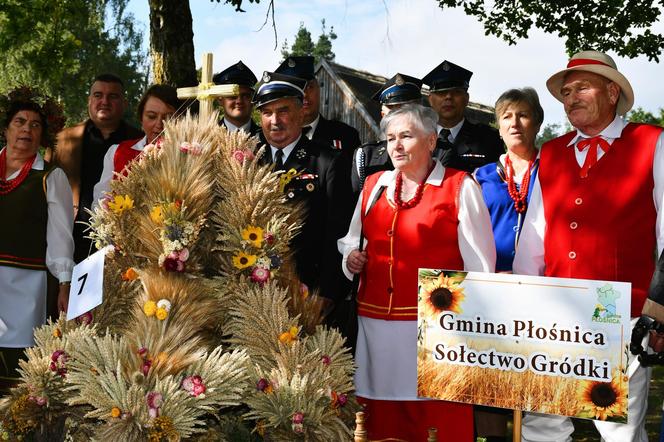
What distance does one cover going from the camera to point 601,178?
3.39 m

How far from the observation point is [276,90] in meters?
4.14

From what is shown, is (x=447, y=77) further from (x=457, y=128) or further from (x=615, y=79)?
(x=615, y=79)

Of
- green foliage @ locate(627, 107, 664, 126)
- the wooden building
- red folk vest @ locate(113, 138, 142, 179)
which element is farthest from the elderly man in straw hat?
green foliage @ locate(627, 107, 664, 126)

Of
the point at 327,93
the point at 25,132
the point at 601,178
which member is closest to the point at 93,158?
the point at 25,132

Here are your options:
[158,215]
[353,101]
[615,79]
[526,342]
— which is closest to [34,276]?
[158,215]

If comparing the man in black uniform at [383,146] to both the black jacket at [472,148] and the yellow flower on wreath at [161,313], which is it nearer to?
the black jacket at [472,148]

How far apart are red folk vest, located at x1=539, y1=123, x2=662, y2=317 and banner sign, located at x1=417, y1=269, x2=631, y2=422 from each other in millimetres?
913

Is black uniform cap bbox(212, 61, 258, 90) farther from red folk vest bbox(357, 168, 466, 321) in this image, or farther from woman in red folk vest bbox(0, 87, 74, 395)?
red folk vest bbox(357, 168, 466, 321)

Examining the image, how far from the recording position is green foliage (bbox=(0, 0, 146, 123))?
10227 mm

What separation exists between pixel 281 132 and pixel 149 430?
2.15 meters

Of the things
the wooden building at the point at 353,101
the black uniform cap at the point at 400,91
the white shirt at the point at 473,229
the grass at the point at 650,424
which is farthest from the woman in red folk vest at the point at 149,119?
the wooden building at the point at 353,101

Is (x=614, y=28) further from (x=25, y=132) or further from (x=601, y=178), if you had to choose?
(x=25, y=132)

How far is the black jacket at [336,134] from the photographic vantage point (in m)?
5.92

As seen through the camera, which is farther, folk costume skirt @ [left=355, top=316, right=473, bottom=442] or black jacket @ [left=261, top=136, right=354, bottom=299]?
black jacket @ [left=261, top=136, right=354, bottom=299]
